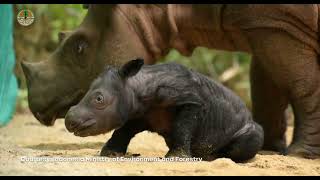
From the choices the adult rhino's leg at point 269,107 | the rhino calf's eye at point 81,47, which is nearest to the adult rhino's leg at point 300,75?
the adult rhino's leg at point 269,107

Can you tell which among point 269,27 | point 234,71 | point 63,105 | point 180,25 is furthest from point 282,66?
point 234,71

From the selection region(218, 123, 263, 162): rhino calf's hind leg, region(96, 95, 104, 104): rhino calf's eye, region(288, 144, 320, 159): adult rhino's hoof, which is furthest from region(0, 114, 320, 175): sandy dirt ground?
region(96, 95, 104, 104): rhino calf's eye

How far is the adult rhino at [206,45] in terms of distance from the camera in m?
5.86

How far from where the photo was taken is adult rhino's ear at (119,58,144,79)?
4.81 meters

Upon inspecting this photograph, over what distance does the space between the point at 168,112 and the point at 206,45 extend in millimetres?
1914

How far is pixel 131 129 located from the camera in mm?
5105

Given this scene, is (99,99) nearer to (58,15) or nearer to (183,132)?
(183,132)

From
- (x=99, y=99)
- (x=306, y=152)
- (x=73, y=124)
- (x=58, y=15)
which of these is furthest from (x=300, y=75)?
(x=58, y=15)

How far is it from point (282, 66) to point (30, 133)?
332cm

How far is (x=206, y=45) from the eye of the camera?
673 cm

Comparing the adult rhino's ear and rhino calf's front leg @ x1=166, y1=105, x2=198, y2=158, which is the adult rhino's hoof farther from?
the adult rhino's ear

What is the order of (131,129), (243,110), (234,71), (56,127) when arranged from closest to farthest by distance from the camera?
1. (131,129)
2. (243,110)
3. (56,127)
4. (234,71)

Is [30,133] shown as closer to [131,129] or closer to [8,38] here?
[8,38]
